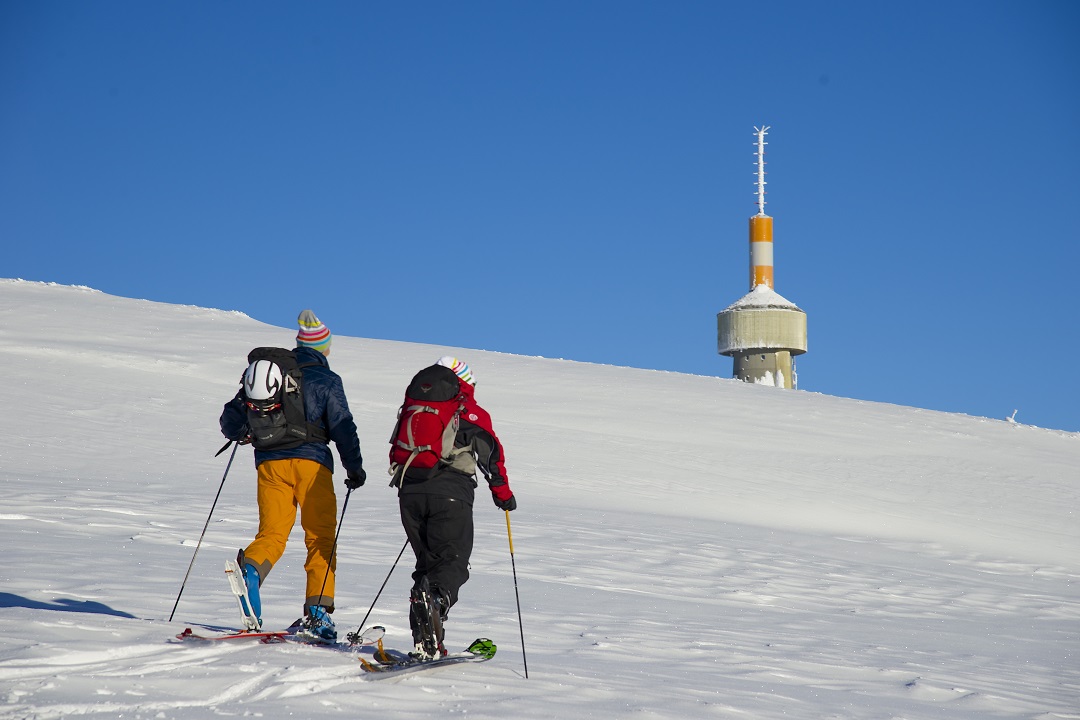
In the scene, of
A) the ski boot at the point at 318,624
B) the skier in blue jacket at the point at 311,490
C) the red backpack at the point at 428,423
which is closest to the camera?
the red backpack at the point at 428,423

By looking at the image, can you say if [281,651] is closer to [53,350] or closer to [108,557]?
[108,557]

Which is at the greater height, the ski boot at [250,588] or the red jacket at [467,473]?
the red jacket at [467,473]

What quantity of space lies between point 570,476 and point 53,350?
1111 centimetres

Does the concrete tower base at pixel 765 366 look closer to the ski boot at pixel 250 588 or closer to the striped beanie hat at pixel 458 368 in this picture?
the striped beanie hat at pixel 458 368

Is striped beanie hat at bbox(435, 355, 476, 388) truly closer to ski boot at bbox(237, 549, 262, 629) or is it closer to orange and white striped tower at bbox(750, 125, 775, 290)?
ski boot at bbox(237, 549, 262, 629)

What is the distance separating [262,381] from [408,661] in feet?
5.41

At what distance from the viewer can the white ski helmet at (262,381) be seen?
584 cm

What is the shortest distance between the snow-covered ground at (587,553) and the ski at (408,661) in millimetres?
71

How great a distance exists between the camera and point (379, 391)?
21.1m

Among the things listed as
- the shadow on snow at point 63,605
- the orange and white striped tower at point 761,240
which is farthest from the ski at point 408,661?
the orange and white striped tower at point 761,240

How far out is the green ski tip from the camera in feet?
18.3

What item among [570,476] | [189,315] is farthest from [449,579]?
[189,315]

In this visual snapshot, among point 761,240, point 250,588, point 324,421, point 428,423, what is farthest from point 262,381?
point 761,240

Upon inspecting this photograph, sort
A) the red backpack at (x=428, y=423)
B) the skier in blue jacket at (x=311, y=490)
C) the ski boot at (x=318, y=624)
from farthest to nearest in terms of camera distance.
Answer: the skier in blue jacket at (x=311, y=490), the ski boot at (x=318, y=624), the red backpack at (x=428, y=423)
